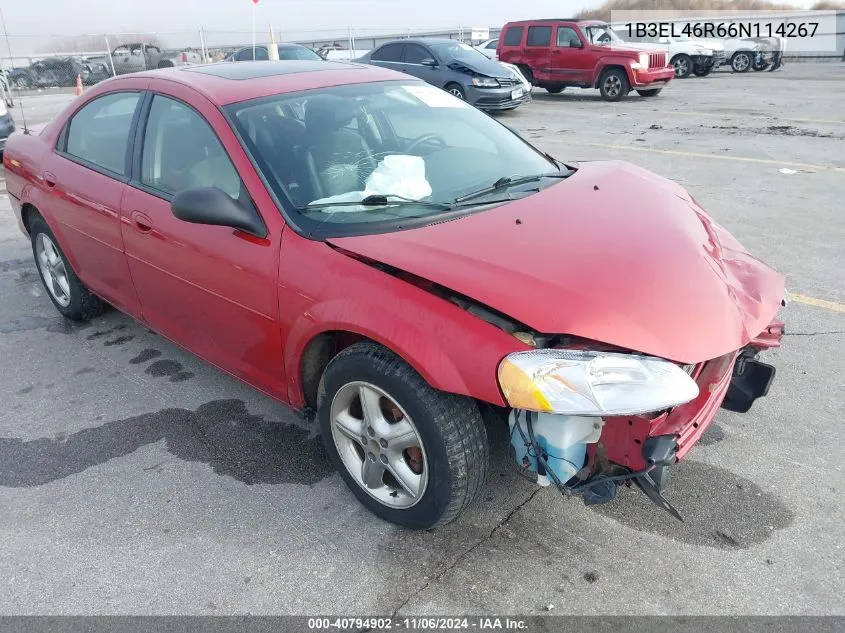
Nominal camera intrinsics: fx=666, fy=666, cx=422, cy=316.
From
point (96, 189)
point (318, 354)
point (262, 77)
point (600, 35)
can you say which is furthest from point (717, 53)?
point (318, 354)

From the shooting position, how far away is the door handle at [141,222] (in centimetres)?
325

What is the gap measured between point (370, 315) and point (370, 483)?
2.39 feet

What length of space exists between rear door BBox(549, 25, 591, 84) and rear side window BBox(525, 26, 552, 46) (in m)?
0.25

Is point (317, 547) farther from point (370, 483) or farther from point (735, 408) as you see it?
point (735, 408)

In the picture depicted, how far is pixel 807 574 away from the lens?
2307mm

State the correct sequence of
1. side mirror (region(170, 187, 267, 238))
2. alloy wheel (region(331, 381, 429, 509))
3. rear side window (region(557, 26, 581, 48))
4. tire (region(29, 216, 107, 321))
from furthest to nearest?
1. rear side window (region(557, 26, 581, 48))
2. tire (region(29, 216, 107, 321))
3. side mirror (region(170, 187, 267, 238))
4. alloy wheel (region(331, 381, 429, 509))

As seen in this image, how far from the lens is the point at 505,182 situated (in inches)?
122

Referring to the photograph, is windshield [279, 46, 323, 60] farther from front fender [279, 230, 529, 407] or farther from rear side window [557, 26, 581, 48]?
front fender [279, 230, 529, 407]

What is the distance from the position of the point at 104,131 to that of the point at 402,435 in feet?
8.78

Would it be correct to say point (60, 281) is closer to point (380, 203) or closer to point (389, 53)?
point (380, 203)

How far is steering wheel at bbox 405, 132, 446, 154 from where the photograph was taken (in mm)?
3199

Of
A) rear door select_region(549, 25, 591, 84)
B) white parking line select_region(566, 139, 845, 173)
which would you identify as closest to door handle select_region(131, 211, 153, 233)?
white parking line select_region(566, 139, 845, 173)

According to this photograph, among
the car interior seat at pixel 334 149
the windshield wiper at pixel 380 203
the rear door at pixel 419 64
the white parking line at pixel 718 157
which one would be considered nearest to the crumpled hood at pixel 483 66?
the rear door at pixel 419 64

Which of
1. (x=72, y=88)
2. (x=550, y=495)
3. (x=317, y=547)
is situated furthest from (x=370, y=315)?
(x=72, y=88)
